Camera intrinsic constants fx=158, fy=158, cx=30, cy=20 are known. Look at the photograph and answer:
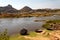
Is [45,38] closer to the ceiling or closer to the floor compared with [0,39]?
closer to the floor

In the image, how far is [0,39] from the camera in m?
16.0

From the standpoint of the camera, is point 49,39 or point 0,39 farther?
point 49,39

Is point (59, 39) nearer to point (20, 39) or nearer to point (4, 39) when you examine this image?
point (20, 39)

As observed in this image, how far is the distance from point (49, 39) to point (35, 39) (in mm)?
1907

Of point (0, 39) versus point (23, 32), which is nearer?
point (0, 39)

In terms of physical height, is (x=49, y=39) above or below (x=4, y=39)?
below

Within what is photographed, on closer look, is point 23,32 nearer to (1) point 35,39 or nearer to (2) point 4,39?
(1) point 35,39

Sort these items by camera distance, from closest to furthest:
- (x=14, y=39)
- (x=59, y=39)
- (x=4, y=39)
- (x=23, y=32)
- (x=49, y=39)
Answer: (x=4, y=39) → (x=59, y=39) → (x=49, y=39) → (x=14, y=39) → (x=23, y=32)

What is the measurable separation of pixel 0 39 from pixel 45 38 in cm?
812

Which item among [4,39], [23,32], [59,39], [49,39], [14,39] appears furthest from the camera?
[23,32]

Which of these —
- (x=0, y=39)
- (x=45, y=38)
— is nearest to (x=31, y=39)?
(x=45, y=38)

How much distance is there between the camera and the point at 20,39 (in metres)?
22.6

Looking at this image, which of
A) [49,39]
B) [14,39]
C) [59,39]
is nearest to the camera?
[59,39]

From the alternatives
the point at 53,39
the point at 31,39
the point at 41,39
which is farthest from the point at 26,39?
the point at 53,39
